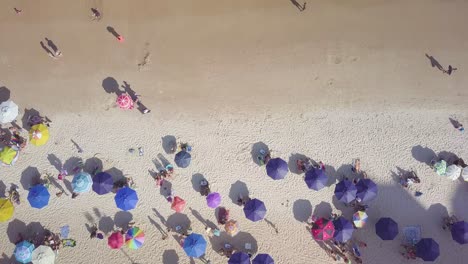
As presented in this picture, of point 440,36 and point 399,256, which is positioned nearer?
point 399,256

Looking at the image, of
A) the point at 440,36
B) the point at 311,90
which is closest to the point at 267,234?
the point at 311,90

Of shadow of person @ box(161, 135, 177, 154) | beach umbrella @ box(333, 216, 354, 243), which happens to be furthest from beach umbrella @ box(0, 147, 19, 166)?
beach umbrella @ box(333, 216, 354, 243)

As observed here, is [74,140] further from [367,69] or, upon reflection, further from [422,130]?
[422,130]

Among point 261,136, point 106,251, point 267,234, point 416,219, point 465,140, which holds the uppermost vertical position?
point 465,140

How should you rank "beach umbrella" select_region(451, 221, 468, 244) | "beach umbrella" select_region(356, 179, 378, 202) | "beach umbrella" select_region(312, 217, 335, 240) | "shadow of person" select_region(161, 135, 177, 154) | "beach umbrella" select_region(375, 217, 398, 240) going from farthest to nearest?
"shadow of person" select_region(161, 135, 177, 154)
"beach umbrella" select_region(356, 179, 378, 202)
"beach umbrella" select_region(312, 217, 335, 240)
"beach umbrella" select_region(375, 217, 398, 240)
"beach umbrella" select_region(451, 221, 468, 244)

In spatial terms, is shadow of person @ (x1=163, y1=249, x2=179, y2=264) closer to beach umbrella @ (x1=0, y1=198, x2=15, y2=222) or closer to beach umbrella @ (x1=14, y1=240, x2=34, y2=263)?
beach umbrella @ (x1=14, y1=240, x2=34, y2=263)

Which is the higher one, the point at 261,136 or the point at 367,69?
the point at 367,69

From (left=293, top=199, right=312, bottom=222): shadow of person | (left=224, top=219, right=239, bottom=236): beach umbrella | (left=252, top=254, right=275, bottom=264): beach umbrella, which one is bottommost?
(left=252, top=254, right=275, bottom=264): beach umbrella
